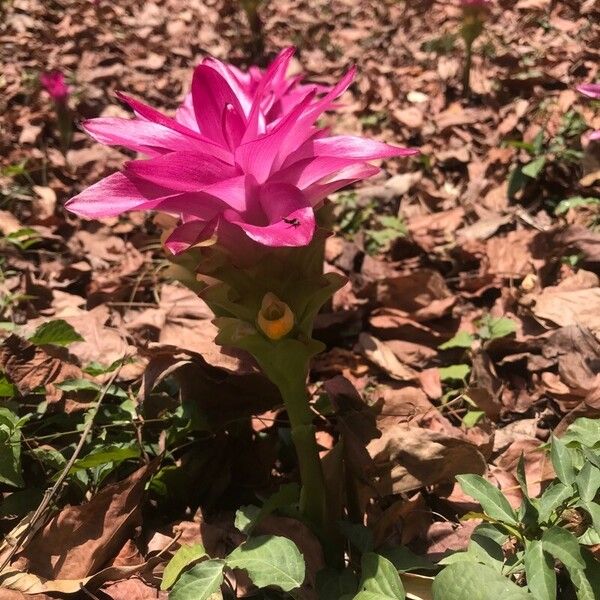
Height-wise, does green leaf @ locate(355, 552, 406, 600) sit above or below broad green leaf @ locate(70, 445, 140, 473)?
above

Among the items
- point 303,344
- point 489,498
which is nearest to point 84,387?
point 303,344

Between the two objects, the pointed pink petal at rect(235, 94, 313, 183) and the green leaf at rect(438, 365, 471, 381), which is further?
the green leaf at rect(438, 365, 471, 381)

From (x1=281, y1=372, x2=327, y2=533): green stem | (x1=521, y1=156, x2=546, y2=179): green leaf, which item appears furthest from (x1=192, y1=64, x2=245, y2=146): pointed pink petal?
(x1=521, y1=156, x2=546, y2=179): green leaf

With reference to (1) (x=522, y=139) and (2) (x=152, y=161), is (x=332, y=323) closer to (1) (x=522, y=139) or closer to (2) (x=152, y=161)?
(2) (x=152, y=161)

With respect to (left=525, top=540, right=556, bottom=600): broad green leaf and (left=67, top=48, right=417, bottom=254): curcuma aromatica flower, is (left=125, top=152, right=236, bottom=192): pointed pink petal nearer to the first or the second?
(left=67, top=48, right=417, bottom=254): curcuma aromatica flower

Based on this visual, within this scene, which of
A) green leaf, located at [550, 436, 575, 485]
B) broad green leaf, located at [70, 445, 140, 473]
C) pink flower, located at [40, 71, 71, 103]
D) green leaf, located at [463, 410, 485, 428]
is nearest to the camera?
green leaf, located at [550, 436, 575, 485]

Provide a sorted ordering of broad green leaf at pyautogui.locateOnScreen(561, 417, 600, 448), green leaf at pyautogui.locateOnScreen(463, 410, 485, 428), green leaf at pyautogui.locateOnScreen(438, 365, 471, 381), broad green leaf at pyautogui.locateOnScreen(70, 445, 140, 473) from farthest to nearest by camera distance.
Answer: green leaf at pyautogui.locateOnScreen(438, 365, 471, 381) → green leaf at pyautogui.locateOnScreen(463, 410, 485, 428) → broad green leaf at pyautogui.locateOnScreen(70, 445, 140, 473) → broad green leaf at pyautogui.locateOnScreen(561, 417, 600, 448)
